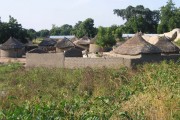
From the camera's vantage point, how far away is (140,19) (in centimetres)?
5844

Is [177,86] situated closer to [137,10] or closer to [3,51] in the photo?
[3,51]

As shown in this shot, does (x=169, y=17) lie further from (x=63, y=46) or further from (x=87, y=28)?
(x=63, y=46)

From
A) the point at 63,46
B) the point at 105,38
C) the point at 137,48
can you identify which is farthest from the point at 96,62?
the point at 63,46

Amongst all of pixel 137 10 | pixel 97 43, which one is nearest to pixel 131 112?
pixel 97 43

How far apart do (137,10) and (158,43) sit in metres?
49.0

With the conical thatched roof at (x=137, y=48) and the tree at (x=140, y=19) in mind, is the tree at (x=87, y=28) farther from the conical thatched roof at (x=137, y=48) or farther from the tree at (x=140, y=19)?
the conical thatched roof at (x=137, y=48)

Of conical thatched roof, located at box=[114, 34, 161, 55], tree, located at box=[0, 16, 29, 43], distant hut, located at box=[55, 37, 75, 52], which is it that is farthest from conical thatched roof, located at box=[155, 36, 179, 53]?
tree, located at box=[0, 16, 29, 43]

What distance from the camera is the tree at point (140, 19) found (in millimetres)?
58297

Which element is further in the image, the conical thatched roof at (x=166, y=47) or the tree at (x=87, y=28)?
the tree at (x=87, y=28)

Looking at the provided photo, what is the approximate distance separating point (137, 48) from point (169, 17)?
1073 inches

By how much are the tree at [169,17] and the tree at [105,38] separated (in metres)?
14.8

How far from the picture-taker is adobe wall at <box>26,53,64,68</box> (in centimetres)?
2393

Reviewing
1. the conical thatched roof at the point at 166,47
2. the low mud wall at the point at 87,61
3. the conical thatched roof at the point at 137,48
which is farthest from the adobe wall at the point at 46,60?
the conical thatched roof at the point at 166,47

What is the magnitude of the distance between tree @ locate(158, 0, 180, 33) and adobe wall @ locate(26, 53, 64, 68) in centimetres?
2706
